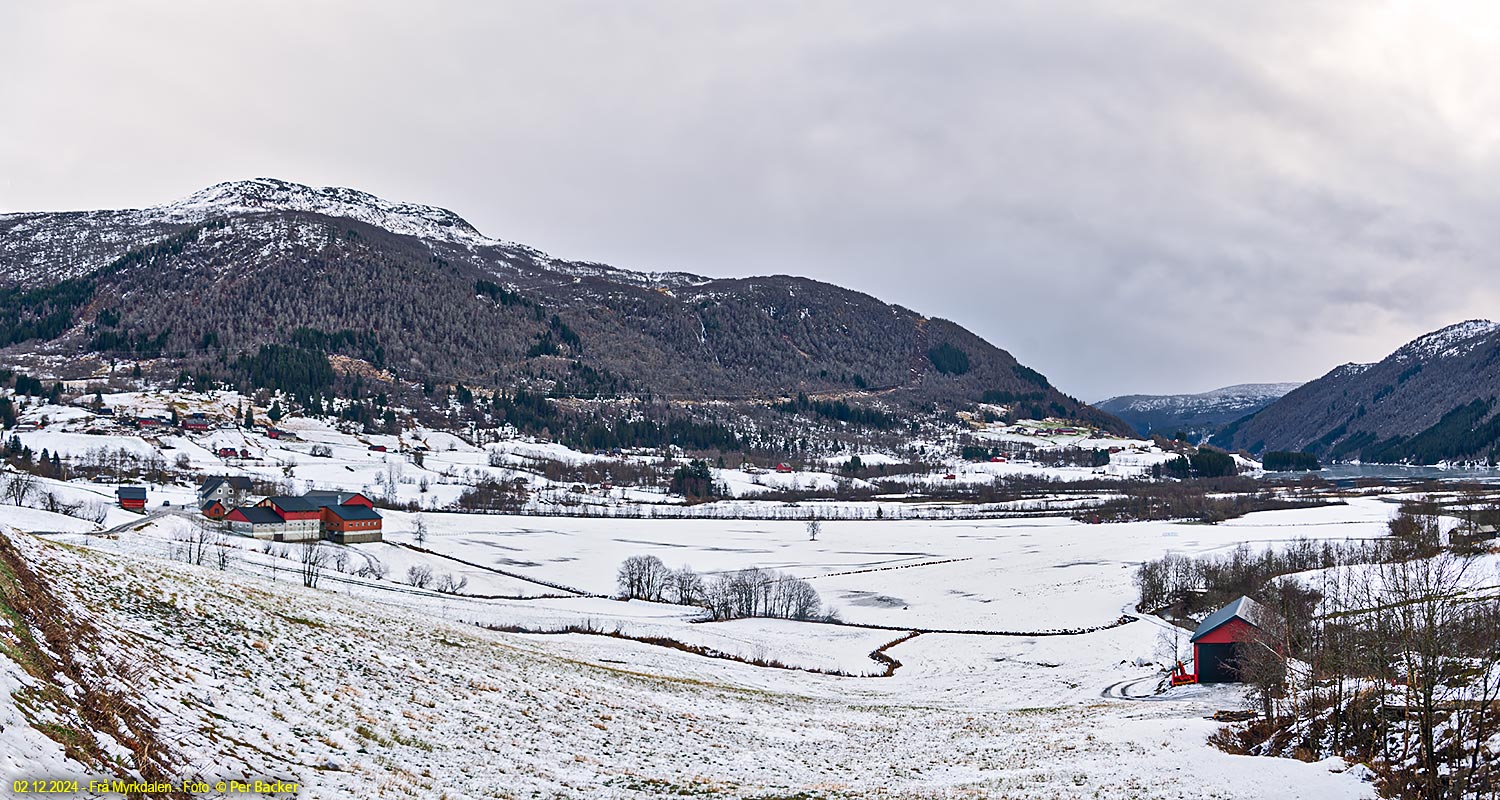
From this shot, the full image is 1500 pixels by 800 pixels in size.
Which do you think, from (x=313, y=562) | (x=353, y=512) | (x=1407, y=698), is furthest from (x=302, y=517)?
(x=1407, y=698)

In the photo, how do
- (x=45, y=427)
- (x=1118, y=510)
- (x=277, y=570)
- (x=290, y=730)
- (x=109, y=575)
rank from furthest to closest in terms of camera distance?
(x=45, y=427) < (x=1118, y=510) < (x=277, y=570) < (x=109, y=575) < (x=290, y=730)

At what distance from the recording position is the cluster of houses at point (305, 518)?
96.9 m

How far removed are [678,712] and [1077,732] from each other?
13078mm

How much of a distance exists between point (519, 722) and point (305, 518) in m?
84.7

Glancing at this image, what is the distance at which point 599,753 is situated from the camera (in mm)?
23688

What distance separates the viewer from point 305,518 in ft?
327

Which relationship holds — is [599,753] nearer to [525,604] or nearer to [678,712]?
[678,712]

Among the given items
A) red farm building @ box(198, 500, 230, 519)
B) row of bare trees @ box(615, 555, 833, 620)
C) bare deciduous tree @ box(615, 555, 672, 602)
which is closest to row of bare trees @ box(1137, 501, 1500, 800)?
row of bare trees @ box(615, 555, 833, 620)

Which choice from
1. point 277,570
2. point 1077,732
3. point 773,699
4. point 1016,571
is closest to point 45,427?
point 277,570

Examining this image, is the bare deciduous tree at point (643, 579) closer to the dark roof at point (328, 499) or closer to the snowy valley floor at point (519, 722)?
the dark roof at point (328, 499)

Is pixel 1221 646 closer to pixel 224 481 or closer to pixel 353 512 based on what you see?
pixel 353 512

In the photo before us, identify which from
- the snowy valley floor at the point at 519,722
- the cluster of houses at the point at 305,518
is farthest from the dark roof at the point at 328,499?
the snowy valley floor at the point at 519,722

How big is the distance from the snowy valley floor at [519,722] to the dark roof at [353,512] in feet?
204

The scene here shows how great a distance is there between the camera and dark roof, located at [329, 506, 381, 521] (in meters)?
101
